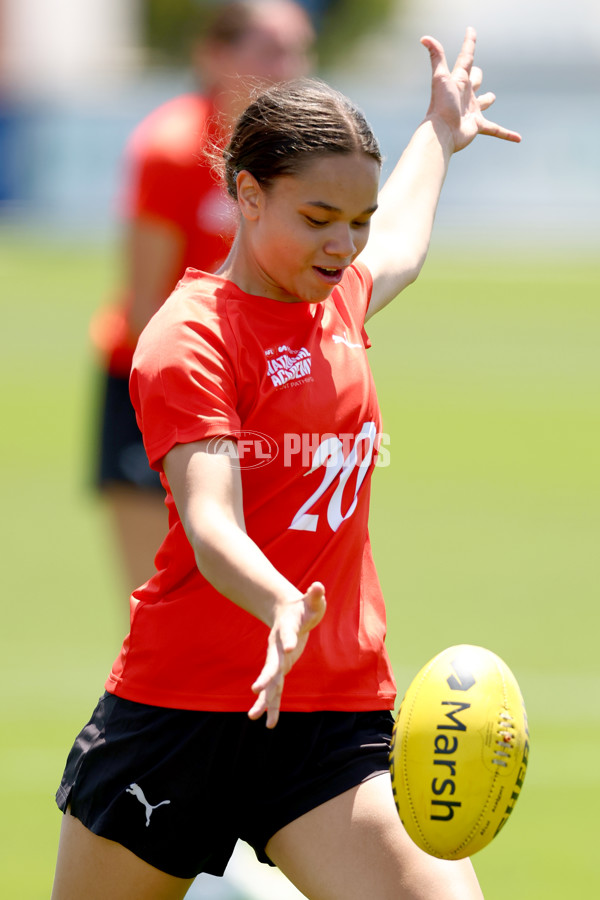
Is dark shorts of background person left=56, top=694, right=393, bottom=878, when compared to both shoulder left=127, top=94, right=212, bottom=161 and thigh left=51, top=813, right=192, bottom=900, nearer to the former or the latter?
thigh left=51, top=813, right=192, bottom=900

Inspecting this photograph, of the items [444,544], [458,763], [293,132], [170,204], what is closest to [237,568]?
[458,763]

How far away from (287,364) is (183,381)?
30 cm

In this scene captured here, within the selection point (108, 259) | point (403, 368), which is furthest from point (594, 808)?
point (108, 259)

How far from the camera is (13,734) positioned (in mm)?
6480

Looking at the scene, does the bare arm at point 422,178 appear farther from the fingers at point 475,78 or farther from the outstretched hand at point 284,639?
the outstretched hand at point 284,639

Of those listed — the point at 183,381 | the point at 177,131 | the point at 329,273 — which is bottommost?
A: the point at 183,381

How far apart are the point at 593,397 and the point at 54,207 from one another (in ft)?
48.6

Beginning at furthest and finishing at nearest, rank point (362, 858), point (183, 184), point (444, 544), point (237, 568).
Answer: point (444, 544) < point (183, 184) < point (362, 858) < point (237, 568)

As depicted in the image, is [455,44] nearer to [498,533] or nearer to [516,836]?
[498,533]

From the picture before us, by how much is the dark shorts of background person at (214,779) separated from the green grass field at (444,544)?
1.77 meters

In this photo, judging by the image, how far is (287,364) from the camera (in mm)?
3250

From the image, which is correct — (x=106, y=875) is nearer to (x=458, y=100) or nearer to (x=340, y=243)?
(x=340, y=243)

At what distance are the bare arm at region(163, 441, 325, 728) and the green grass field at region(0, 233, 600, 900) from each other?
2.45 metres

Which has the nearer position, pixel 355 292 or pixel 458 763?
pixel 458 763
